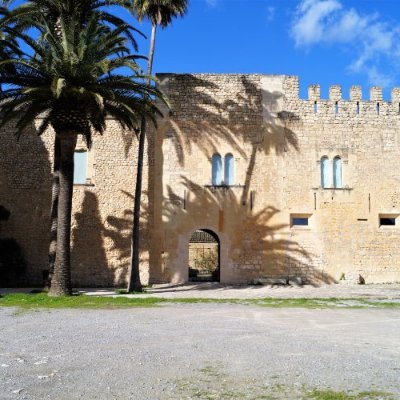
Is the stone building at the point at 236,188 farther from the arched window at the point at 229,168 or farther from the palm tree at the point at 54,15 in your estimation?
the palm tree at the point at 54,15

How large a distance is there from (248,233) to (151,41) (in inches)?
331

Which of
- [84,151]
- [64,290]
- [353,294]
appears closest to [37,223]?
[84,151]

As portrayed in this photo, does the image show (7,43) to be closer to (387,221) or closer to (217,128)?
(217,128)

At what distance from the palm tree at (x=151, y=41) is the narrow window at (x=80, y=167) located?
4123mm

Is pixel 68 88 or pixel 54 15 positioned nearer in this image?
pixel 68 88

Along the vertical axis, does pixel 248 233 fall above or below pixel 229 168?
below

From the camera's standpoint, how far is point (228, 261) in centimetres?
2100

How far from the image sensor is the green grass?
13.4 metres

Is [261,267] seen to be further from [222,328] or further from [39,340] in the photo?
[39,340]

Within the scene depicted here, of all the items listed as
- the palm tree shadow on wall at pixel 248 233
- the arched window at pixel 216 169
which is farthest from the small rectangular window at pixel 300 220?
the arched window at pixel 216 169

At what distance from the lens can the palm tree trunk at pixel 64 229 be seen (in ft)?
50.6

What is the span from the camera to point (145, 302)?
14.4m

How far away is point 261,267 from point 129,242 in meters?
5.47

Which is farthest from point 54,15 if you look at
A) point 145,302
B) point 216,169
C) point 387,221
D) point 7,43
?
point 387,221
